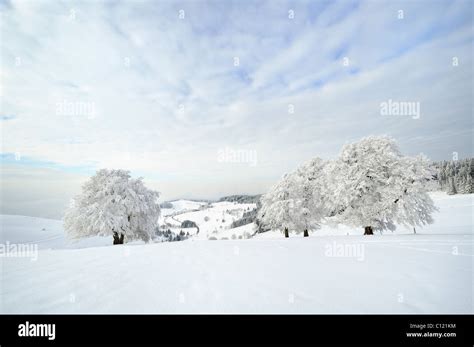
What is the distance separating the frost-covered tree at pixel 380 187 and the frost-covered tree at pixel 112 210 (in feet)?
68.9

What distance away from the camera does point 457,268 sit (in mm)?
5023

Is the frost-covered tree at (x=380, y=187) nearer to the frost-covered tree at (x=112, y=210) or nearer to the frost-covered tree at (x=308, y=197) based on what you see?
the frost-covered tree at (x=308, y=197)

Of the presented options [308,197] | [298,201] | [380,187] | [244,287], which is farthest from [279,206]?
[244,287]

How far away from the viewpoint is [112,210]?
20.3 meters

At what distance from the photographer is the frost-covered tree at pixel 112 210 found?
64.9 ft

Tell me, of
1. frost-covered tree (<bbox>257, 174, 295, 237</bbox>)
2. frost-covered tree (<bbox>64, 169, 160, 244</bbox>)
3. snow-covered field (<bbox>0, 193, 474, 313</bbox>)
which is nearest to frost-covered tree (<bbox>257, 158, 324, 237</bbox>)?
frost-covered tree (<bbox>257, 174, 295, 237</bbox>)

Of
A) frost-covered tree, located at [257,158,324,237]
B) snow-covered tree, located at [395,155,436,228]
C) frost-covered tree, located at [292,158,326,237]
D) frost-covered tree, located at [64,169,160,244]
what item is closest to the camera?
snow-covered tree, located at [395,155,436,228]

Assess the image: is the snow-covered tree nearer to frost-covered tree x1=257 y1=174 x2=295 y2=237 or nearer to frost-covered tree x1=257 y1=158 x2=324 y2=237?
frost-covered tree x1=257 y1=158 x2=324 y2=237

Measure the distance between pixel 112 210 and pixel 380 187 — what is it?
26000 millimetres

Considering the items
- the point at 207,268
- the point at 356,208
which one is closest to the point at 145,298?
the point at 207,268

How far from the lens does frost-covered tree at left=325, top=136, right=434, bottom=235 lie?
1783 cm

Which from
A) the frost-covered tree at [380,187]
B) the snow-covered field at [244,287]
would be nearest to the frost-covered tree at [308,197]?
the frost-covered tree at [380,187]

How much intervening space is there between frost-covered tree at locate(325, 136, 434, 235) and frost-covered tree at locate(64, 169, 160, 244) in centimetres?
2099
